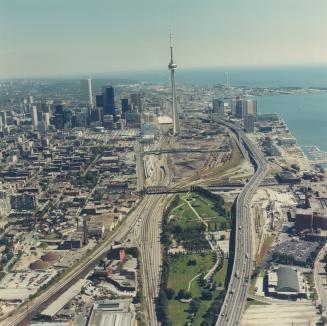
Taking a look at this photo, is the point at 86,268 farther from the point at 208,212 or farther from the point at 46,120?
the point at 46,120

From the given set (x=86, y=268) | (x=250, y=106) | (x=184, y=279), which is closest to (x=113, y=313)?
(x=184, y=279)

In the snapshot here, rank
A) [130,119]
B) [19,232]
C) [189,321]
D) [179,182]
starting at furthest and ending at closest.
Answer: [130,119], [179,182], [19,232], [189,321]

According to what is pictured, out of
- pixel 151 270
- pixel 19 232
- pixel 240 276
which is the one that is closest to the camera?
pixel 240 276

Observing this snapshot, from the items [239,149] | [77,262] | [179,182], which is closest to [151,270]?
[77,262]

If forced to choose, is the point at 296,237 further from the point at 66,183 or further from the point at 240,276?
the point at 66,183

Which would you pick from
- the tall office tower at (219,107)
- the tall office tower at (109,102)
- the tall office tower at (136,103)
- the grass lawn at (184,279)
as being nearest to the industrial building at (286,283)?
the grass lawn at (184,279)

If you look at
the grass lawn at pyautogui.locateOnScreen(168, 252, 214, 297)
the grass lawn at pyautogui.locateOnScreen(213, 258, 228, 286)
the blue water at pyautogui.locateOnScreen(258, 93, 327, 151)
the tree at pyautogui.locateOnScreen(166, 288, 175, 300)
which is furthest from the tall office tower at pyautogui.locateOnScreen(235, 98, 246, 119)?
the tree at pyautogui.locateOnScreen(166, 288, 175, 300)

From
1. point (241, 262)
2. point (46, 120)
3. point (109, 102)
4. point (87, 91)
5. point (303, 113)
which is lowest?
point (241, 262)

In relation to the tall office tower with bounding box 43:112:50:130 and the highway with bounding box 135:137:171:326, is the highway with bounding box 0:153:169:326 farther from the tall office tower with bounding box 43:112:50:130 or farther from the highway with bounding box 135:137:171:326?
the tall office tower with bounding box 43:112:50:130
